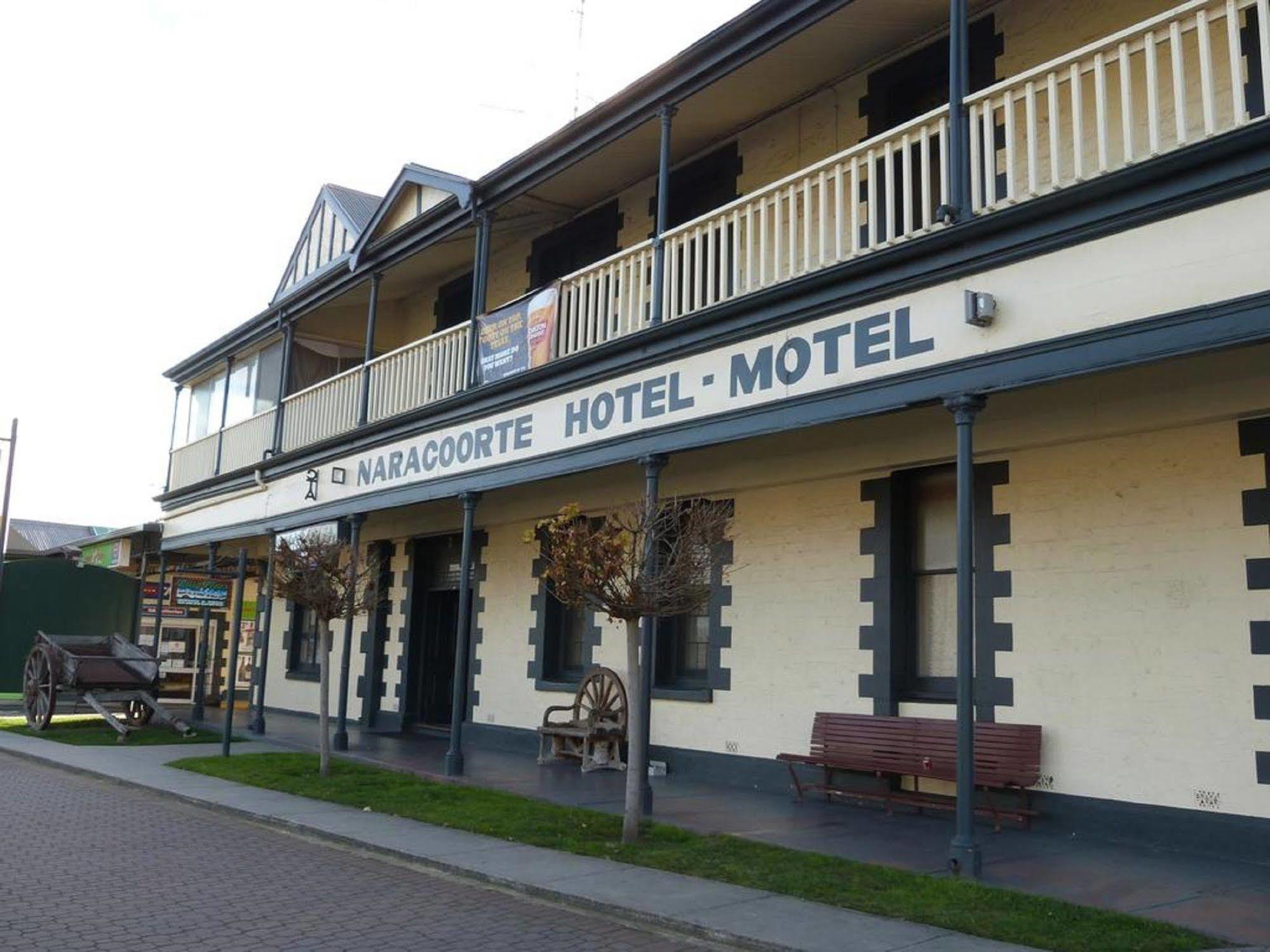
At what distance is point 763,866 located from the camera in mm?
7918

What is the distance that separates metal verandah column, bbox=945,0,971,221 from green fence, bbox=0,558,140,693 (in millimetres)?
24111

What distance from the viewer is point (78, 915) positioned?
22.5 feet

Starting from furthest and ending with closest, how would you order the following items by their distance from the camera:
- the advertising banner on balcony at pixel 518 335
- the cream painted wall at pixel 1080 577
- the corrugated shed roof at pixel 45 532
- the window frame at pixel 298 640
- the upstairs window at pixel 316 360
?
the corrugated shed roof at pixel 45 532 → the window frame at pixel 298 640 → the upstairs window at pixel 316 360 → the advertising banner on balcony at pixel 518 335 → the cream painted wall at pixel 1080 577

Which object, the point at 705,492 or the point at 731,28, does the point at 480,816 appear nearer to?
the point at 705,492

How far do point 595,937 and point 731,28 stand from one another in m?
7.95

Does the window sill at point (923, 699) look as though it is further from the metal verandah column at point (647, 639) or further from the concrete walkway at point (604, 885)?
the concrete walkway at point (604, 885)

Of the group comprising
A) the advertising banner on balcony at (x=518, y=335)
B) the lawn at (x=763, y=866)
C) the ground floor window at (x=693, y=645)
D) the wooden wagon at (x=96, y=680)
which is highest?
the advertising banner on balcony at (x=518, y=335)

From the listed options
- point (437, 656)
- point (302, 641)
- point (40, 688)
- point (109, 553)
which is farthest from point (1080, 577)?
point (109, 553)

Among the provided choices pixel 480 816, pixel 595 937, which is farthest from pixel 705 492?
pixel 595 937

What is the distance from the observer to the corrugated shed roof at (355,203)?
21.2 m

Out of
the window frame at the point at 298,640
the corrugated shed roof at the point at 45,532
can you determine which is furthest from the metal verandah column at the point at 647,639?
the corrugated shed roof at the point at 45,532

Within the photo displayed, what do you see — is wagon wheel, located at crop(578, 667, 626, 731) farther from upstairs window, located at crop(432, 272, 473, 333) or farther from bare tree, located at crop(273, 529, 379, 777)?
upstairs window, located at crop(432, 272, 473, 333)

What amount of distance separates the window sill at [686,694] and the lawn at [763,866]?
2.60 metres

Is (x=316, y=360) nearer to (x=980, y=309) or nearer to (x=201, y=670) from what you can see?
(x=201, y=670)
